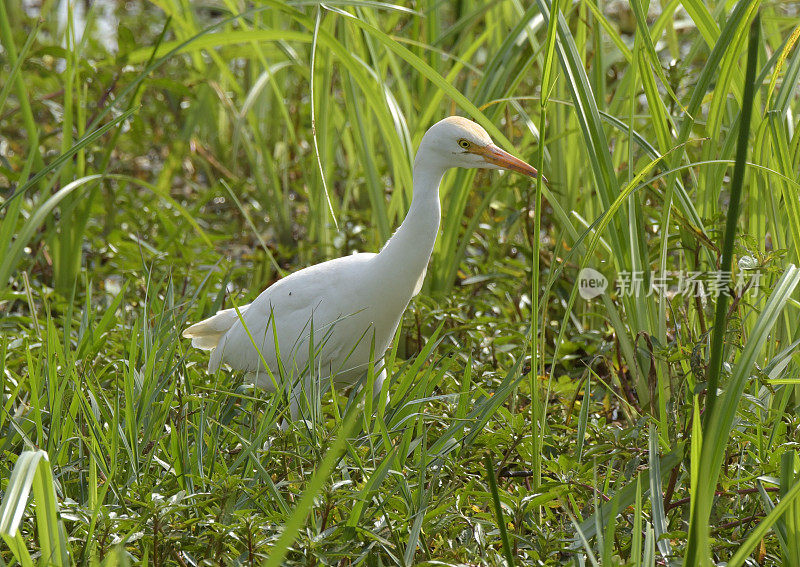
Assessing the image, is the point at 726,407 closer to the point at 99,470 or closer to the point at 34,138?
the point at 99,470

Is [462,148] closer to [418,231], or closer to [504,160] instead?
[504,160]

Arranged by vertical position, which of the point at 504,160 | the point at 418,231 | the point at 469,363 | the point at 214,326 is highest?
the point at 504,160

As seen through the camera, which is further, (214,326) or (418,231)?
(214,326)

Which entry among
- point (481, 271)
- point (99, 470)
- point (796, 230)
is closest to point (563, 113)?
point (481, 271)

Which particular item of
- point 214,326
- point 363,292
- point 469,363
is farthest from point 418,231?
point 214,326

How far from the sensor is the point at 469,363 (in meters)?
2.28

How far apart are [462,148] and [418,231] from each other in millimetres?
258

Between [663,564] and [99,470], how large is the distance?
1.19m

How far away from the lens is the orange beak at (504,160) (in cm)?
253

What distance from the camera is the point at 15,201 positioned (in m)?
2.65
